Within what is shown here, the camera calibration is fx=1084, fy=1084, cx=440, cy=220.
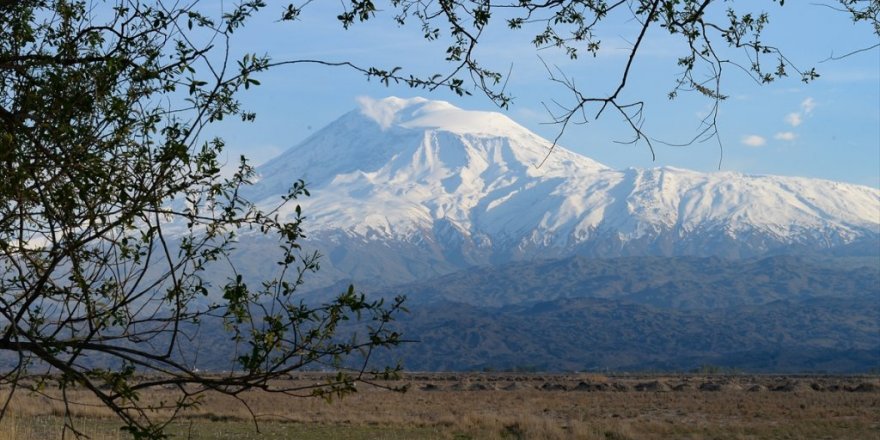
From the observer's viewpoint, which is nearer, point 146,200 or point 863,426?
point 146,200

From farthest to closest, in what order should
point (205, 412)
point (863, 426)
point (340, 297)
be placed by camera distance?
point (205, 412), point (863, 426), point (340, 297)

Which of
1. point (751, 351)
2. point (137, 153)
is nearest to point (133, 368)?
point (137, 153)

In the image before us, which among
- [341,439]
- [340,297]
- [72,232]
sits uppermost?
[72,232]

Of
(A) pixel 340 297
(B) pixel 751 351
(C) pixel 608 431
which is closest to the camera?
(A) pixel 340 297

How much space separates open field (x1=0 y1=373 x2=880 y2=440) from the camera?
2558cm

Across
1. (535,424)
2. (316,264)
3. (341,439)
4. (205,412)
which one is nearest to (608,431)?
(535,424)

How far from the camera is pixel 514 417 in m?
32.4

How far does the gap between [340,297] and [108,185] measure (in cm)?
136

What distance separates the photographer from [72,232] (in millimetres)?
5227

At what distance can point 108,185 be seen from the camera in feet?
18.1

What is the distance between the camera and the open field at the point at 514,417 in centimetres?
2558

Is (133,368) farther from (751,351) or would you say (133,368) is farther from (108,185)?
(751,351)

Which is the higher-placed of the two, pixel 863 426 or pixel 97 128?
pixel 97 128

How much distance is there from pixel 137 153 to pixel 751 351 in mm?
187777
